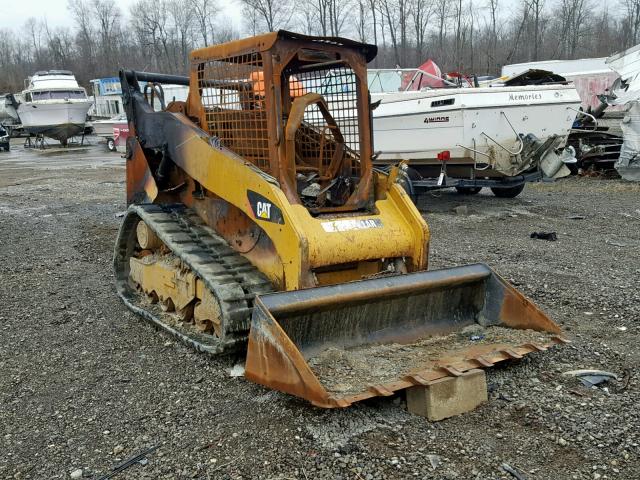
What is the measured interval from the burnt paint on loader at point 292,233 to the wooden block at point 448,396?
91 millimetres

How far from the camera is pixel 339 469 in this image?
125 inches

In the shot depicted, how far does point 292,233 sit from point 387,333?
926 millimetres

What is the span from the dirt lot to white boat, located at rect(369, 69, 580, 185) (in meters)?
3.46

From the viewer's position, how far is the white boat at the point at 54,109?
103 feet

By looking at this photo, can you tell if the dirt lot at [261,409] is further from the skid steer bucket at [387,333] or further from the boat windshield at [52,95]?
the boat windshield at [52,95]

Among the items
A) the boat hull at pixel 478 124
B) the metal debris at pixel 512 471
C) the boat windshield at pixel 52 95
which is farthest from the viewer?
the boat windshield at pixel 52 95

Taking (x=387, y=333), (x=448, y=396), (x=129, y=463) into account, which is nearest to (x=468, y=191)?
(x=387, y=333)

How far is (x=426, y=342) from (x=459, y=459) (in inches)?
48.3

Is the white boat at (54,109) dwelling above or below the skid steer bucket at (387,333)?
above

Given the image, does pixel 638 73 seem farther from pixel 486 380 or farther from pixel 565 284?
pixel 486 380

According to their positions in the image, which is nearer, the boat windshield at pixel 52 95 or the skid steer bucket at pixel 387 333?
the skid steer bucket at pixel 387 333

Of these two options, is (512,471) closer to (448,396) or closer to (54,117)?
(448,396)

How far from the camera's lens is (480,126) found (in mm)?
10141

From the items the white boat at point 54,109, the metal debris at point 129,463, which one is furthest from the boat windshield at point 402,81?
the white boat at point 54,109
